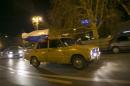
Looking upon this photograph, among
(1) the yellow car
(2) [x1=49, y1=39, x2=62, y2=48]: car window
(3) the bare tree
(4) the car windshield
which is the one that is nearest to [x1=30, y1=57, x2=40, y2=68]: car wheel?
(1) the yellow car

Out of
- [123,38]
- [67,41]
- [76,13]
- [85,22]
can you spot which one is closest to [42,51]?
[67,41]

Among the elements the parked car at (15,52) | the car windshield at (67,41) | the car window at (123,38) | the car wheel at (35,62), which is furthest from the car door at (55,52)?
the parked car at (15,52)

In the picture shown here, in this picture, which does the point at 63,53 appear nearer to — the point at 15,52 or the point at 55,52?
the point at 55,52

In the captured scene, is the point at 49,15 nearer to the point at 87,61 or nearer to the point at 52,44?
the point at 52,44

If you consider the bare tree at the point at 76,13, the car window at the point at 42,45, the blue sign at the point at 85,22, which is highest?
the bare tree at the point at 76,13

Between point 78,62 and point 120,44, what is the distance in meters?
10.3

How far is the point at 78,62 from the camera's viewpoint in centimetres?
1811

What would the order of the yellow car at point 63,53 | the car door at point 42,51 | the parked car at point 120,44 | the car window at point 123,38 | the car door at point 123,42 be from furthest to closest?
the car window at point 123,38
the parked car at point 120,44
the car door at point 123,42
the car door at point 42,51
the yellow car at point 63,53

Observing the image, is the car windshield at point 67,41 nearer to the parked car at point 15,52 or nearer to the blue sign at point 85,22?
the parked car at point 15,52

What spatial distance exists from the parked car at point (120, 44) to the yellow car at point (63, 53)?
348 inches

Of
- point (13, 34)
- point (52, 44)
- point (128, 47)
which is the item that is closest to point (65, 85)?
point (52, 44)

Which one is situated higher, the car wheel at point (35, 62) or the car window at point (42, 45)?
the car window at point (42, 45)

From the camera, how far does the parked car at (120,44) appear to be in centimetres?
2722

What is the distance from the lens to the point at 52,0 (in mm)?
36406
